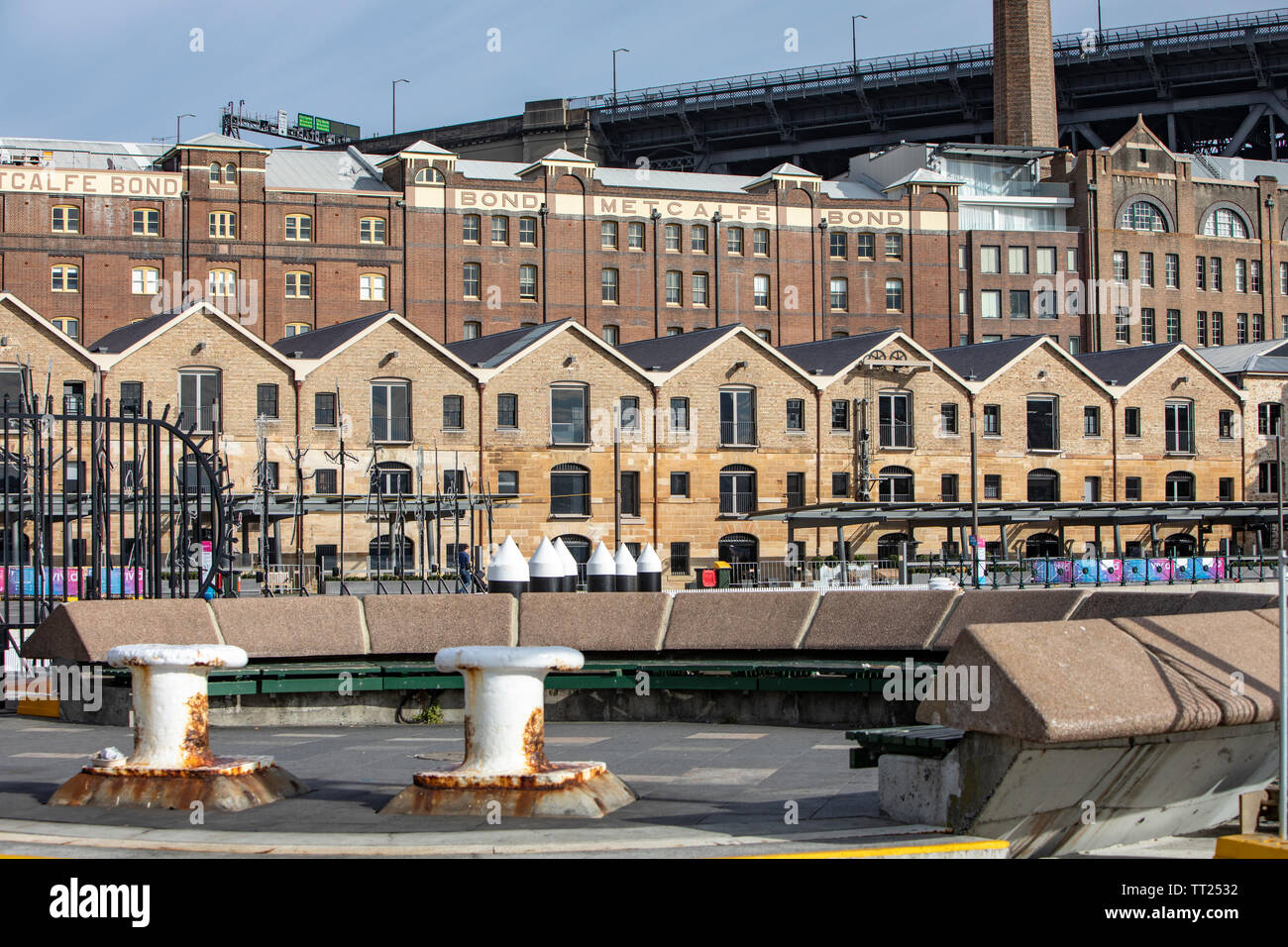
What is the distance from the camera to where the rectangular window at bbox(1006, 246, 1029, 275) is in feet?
305

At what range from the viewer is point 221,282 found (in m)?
77.6

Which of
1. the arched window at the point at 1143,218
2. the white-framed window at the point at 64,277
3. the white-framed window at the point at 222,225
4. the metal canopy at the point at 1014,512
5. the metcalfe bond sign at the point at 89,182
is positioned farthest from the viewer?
the arched window at the point at 1143,218

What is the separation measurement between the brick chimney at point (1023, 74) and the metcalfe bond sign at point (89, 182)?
5184 centimetres

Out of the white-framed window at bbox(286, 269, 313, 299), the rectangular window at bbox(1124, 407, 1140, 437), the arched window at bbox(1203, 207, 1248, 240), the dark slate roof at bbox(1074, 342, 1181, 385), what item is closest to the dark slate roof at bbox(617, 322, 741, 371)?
the white-framed window at bbox(286, 269, 313, 299)

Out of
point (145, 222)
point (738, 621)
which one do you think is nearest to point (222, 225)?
point (145, 222)

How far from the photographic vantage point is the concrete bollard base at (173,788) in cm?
1074

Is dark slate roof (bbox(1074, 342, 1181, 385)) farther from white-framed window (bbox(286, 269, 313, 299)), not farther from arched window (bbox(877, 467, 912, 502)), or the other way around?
white-framed window (bbox(286, 269, 313, 299))

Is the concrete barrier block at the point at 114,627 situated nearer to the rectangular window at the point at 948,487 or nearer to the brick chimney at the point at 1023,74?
the rectangular window at the point at 948,487

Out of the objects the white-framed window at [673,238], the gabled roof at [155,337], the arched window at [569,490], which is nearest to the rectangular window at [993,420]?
the arched window at [569,490]

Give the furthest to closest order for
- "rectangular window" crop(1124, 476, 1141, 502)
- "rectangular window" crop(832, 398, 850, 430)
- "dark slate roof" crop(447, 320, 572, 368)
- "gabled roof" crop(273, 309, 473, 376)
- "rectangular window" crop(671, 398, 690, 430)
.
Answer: "rectangular window" crop(1124, 476, 1141, 502), "rectangular window" crop(832, 398, 850, 430), "rectangular window" crop(671, 398, 690, 430), "dark slate roof" crop(447, 320, 572, 368), "gabled roof" crop(273, 309, 473, 376)

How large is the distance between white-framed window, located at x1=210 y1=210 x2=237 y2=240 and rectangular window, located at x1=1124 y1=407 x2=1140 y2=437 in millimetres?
44580

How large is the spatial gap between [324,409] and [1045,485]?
3252 cm

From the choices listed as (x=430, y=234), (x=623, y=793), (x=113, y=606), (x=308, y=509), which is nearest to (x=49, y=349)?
(x=308, y=509)

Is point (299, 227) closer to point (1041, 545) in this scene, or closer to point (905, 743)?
point (1041, 545)
